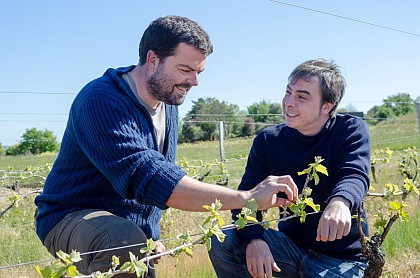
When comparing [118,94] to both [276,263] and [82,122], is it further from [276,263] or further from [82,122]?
[276,263]

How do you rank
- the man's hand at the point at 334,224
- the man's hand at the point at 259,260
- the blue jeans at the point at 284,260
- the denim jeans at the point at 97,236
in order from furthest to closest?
the blue jeans at the point at 284,260
the man's hand at the point at 259,260
the denim jeans at the point at 97,236
the man's hand at the point at 334,224

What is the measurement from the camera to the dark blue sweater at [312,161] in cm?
252

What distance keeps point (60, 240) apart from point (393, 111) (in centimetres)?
4618

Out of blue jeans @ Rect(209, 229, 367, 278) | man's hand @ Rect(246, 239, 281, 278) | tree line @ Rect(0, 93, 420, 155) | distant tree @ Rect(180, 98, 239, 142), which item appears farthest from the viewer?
distant tree @ Rect(180, 98, 239, 142)

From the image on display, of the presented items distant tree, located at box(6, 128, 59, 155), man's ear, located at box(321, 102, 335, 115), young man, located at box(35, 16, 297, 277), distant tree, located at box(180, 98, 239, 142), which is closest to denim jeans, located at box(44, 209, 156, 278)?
young man, located at box(35, 16, 297, 277)

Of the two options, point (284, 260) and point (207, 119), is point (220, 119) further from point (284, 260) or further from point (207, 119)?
point (284, 260)

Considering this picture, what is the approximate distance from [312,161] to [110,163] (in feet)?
3.52

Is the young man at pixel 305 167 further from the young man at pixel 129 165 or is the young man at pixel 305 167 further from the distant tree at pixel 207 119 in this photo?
the distant tree at pixel 207 119

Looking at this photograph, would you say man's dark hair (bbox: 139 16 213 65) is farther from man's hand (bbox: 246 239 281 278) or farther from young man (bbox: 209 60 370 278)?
man's hand (bbox: 246 239 281 278)

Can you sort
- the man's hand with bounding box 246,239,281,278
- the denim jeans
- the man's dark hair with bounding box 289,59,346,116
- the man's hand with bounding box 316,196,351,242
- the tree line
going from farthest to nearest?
the tree line → the man's dark hair with bounding box 289,59,346,116 → the man's hand with bounding box 246,239,281,278 → the denim jeans → the man's hand with bounding box 316,196,351,242

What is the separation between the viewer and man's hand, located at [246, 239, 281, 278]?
242 centimetres

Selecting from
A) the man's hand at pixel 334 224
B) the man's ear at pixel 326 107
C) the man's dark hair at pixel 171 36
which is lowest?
the man's hand at pixel 334 224

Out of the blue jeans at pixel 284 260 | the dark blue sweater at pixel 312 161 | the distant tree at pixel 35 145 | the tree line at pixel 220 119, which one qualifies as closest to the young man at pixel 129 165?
the blue jeans at pixel 284 260

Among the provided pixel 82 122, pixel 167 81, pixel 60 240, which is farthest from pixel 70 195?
pixel 167 81
